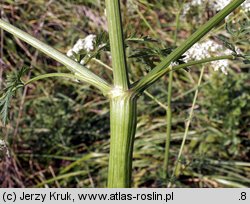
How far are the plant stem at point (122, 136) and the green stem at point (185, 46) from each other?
0.06m

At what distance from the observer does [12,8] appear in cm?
516

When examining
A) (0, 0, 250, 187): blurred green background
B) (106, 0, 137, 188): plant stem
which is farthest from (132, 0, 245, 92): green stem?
(0, 0, 250, 187): blurred green background

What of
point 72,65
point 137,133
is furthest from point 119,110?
point 137,133

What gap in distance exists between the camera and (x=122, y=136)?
1.53 m

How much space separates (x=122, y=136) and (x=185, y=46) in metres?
0.34

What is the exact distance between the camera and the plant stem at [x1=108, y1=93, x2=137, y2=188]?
60.2 inches

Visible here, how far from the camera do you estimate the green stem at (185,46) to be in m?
1.51

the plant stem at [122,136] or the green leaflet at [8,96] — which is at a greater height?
the green leaflet at [8,96]

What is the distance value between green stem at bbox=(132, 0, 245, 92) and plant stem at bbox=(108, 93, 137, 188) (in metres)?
0.06

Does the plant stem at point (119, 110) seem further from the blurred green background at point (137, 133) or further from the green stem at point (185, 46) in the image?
the blurred green background at point (137, 133)

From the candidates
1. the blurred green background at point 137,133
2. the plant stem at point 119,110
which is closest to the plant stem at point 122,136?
the plant stem at point 119,110

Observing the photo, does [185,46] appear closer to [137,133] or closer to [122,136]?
[122,136]

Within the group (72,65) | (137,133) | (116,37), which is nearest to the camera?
(116,37)

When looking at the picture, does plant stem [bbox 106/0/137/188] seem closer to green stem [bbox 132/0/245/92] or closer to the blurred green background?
green stem [bbox 132/0/245/92]
